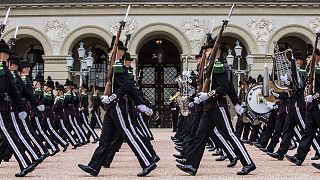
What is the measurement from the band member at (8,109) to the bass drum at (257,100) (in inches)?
338

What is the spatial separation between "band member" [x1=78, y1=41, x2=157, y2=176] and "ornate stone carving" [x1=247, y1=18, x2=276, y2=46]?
89.4ft

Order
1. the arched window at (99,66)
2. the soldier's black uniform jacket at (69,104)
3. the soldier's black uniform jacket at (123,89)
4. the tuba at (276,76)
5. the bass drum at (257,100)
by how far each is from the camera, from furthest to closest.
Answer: the arched window at (99,66) → the soldier's black uniform jacket at (69,104) → the bass drum at (257,100) → the tuba at (276,76) → the soldier's black uniform jacket at (123,89)

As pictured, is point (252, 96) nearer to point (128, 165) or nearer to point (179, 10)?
point (128, 165)

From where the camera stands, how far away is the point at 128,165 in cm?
1297

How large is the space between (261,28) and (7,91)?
28.2 m

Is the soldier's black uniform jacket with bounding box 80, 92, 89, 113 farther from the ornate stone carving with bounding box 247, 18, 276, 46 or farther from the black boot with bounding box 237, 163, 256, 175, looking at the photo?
the ornate stone carving with bounding box 247, 18, 276, 46

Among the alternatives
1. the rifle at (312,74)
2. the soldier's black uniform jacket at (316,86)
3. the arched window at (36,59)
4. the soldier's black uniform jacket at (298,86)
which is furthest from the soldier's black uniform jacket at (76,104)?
the arched window at (36,59)

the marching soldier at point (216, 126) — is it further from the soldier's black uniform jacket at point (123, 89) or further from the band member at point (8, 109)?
the band member at point (8, 109)

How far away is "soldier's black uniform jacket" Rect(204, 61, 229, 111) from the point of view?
10.7 metres

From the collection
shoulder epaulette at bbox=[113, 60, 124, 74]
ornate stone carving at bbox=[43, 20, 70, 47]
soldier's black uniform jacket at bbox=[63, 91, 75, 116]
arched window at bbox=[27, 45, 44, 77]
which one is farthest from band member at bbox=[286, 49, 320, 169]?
arched window at bbox=[27, 45, 44, 77]

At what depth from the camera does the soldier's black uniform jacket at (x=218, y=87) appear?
1074 cm

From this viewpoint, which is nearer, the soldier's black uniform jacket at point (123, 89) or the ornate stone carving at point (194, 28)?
the soldier's black uniform jacket at point (123, 89)

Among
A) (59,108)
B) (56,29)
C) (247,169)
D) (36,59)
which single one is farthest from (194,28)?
(247,169)

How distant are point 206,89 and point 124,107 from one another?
1363mm
